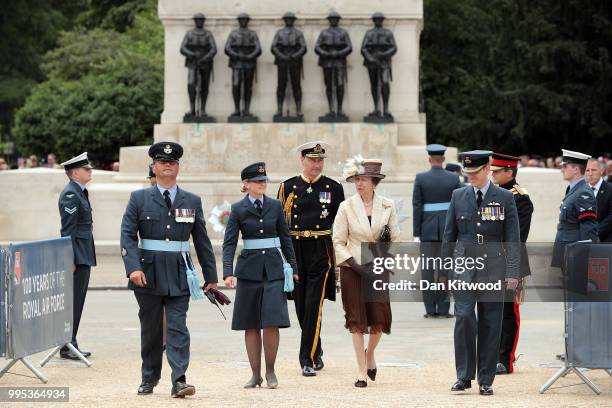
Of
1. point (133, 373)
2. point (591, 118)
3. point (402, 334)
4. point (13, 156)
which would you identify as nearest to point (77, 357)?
point (133, 373)

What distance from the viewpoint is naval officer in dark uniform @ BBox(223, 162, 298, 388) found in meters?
12.6

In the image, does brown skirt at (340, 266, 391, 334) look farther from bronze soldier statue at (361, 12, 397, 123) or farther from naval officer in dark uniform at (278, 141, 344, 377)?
bronze soldier statue at (361, 12, 397, 123)

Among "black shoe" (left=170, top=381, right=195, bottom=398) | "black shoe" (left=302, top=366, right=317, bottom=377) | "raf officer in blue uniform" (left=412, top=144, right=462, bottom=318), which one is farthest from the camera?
"raf officer in blue uniform" (left=412, top=144, right=462, bottom=318)

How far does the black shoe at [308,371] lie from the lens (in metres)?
13.3

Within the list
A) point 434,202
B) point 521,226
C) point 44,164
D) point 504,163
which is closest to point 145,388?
point 504,163

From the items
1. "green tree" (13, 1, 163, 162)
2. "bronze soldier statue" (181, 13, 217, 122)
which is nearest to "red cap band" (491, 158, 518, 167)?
"bronze soldier statue" (181, 13, 217, 122)

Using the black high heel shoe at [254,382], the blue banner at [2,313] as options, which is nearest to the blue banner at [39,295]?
the blue banner at [2,313]

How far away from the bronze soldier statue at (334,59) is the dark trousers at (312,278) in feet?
55.4

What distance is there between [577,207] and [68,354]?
5128 mm

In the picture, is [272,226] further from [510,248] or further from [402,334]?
[402,334]

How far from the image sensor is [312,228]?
13945 mm

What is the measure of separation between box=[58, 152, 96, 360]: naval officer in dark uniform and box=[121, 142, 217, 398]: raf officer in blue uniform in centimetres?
261

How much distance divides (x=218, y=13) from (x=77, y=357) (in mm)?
18070

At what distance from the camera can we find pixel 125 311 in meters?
19.1
